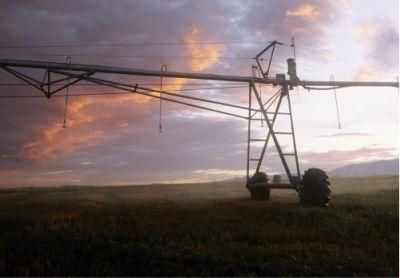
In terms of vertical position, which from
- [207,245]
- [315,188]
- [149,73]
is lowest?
[207,245]

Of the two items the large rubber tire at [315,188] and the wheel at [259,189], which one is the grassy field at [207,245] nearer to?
the large rubber tire at [315,188]

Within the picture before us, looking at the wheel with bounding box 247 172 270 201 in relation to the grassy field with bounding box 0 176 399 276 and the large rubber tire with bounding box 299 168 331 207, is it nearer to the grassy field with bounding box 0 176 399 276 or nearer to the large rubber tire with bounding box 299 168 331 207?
the large rubber tire with bounding box 299 168 331 207

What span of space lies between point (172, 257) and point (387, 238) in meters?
6.92

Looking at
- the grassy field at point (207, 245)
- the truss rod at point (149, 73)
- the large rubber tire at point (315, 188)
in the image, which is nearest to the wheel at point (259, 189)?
the large rubber tire at point (315, 188)

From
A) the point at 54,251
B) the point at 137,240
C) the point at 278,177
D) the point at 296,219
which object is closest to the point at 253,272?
the point at 137,240

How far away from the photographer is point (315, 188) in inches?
763

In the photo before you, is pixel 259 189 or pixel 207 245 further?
pixel 259 189

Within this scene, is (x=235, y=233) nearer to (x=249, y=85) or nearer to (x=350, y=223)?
(x=350, y=223)

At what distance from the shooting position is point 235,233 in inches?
498

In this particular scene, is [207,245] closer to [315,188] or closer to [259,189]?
[315,188]

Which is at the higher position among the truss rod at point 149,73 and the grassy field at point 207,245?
the truss rod at point 149,73

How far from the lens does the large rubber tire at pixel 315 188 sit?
19078 mm

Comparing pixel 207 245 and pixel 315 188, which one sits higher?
pixel 315 188

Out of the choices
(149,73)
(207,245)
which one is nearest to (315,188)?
(207,245)
